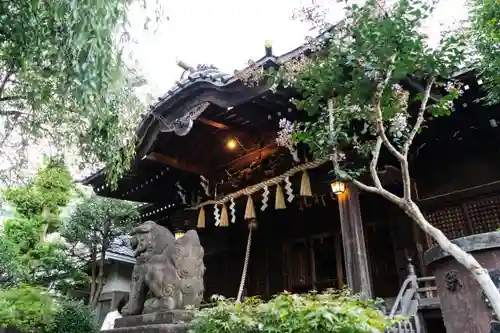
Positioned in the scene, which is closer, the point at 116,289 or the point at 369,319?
the point at 369,319

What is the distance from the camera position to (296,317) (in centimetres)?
338

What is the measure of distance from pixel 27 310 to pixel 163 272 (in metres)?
4.15

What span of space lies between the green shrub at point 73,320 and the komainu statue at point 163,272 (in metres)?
4.15

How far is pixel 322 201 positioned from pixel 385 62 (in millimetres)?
5920

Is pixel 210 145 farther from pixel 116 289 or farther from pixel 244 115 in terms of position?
pixel 116 289

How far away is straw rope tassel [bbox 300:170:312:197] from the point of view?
7363 mm

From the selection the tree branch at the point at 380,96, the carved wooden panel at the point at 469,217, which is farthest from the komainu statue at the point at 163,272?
the carved wooden panel at the point at 469,217

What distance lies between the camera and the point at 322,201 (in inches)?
374

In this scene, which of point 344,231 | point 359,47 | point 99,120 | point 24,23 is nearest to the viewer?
point 24,23

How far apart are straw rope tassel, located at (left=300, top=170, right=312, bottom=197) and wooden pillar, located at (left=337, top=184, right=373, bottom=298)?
0.74m

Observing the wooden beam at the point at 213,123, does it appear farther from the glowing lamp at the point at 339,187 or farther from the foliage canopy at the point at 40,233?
the foliage canopy at the point at 40,233

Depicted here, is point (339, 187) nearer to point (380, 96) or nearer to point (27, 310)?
point (380, 96)

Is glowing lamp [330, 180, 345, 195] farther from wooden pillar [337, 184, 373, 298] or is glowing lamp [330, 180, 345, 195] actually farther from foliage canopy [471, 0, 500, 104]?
foliage canopy [471, 0, 500, 104]

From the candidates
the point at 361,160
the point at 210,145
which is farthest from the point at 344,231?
the point at 210,145
